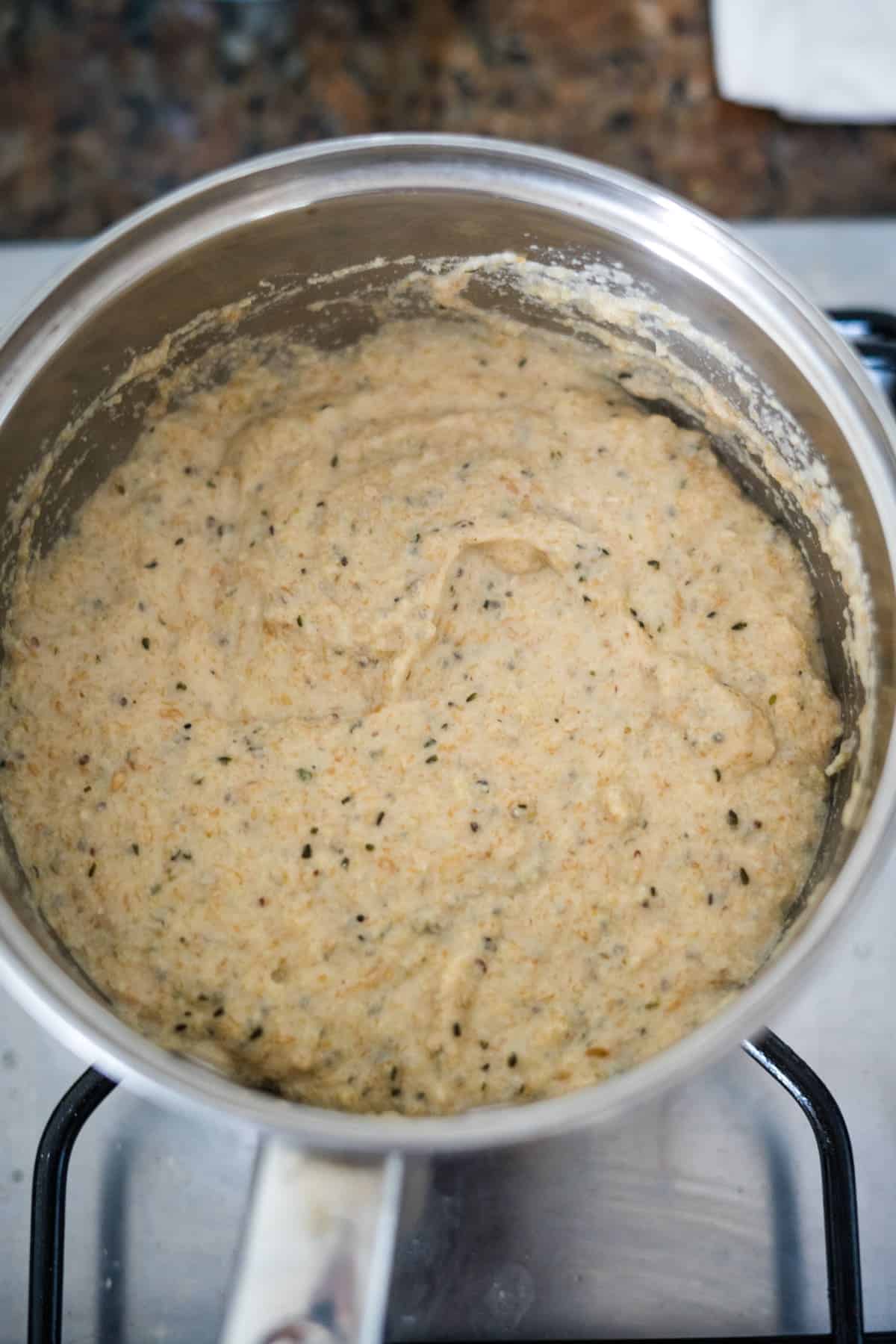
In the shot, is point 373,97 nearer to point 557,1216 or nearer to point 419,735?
point 419,735

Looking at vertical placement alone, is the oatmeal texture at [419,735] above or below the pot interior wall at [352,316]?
below

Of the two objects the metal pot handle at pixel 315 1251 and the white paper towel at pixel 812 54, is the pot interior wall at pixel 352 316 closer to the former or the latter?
the metal pot handle at pixel 315 1251

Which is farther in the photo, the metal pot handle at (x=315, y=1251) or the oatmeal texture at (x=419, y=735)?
the oatmeal texture at (x=419, y=735)

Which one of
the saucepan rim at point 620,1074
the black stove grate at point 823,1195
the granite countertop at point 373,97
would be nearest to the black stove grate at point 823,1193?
the black stove grate at point 823,1195

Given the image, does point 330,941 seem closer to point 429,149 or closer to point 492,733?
point 492,733

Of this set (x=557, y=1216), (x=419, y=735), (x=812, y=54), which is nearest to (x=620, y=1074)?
(x=557, y=1216)

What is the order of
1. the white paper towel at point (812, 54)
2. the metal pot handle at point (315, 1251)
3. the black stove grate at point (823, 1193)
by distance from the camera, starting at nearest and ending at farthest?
the metal pot handle at point (315, 1251), the black stove grate at point (823, 1193), the white paper towel at point (812, 54)

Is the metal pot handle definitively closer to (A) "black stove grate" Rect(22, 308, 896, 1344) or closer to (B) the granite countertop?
(A) "black stove grate" Rect(22, 308, 896, 1344)
